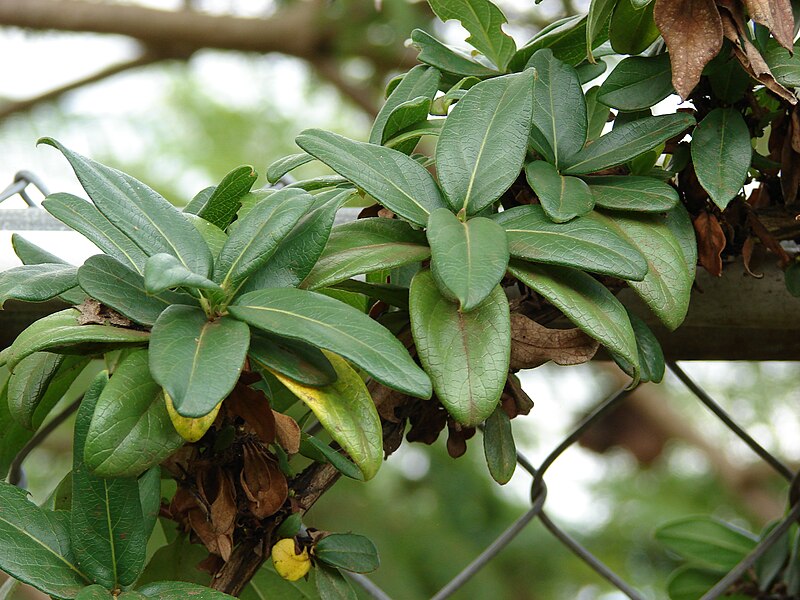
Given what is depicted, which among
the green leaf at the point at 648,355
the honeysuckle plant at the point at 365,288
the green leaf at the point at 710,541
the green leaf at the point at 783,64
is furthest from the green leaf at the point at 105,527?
the green leaf at the point at 710,541

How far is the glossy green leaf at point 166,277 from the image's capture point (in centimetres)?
30

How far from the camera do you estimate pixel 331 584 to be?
1.31 feet

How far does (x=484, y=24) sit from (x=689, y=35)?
0.11 metres

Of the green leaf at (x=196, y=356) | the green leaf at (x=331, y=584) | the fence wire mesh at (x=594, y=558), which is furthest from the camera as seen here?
the fence wire mesh at (x=594, y=558)

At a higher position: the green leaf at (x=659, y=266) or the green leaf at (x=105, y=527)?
the green leaf at (x=659, y=266)

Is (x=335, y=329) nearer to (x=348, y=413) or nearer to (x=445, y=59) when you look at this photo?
(x=348, y=413)

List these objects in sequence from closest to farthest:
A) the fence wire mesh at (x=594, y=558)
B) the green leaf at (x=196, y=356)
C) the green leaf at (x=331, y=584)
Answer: the green leaf at (x=196, y=356) → the green leaf at (x=331, y=584) → the fence wire mesh at (x=594, y=558)

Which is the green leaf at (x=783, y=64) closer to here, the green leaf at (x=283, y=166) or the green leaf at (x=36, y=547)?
the green leaf at (x=283, y=166)

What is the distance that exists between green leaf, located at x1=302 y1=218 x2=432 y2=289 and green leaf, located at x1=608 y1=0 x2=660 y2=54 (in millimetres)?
150

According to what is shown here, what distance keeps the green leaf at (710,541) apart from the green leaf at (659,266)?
0.33 meters

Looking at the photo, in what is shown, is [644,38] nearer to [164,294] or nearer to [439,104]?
[439,104]

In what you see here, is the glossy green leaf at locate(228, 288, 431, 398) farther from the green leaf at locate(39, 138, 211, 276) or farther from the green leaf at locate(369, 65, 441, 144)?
the green leaf at locate(369, 65, 441, 144)

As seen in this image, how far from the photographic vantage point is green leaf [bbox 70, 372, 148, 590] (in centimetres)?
35

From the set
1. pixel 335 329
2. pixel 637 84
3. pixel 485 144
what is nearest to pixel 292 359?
pixel 335 329
